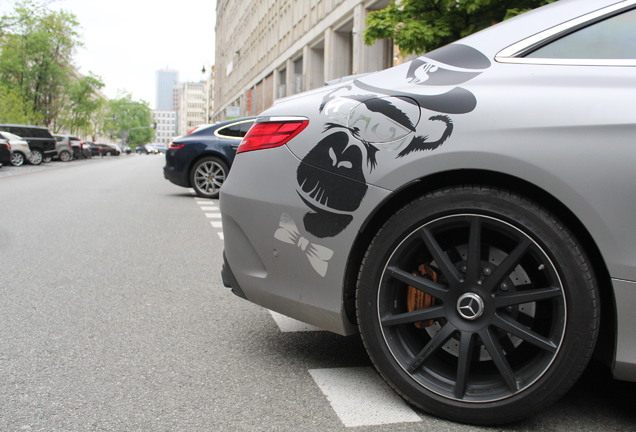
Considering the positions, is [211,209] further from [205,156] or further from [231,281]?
[231,281]

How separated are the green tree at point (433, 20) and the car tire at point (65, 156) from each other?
32410 mm

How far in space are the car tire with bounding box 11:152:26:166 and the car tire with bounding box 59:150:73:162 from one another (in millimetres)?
11375

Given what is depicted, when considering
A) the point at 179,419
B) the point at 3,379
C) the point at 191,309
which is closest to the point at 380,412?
the point at 179,419

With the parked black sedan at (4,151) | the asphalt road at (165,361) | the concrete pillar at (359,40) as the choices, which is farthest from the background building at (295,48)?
the asphalt road at (165,361)

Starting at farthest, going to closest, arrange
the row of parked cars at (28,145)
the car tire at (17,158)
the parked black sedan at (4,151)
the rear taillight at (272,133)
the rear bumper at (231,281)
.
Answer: the car tire at (17,158) < the row of parked cars at (28,145) < the parked black sedan at (4,151) < the rear bumper at (231,281) < the rear taillight at (272,133)

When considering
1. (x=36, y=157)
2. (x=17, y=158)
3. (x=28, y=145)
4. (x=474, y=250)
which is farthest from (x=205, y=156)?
(x=36, y=157)

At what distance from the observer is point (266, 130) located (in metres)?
2.76

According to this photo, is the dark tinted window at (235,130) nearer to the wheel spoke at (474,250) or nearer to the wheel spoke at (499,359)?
the wheel spoke at (474,250)

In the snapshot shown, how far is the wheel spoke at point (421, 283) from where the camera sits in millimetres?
2297

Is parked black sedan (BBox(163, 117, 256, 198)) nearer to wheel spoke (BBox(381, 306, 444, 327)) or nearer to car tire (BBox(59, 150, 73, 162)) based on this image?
wheel spoke (BBox(381, 306, 444, 327))

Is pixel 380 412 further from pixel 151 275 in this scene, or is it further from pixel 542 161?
pixel 151 275

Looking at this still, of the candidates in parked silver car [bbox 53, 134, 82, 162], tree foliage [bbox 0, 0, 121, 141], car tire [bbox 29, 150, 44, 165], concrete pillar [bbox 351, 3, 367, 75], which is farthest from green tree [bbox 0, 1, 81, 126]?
concrete pillar [bbox 351, 3, 367, 75]

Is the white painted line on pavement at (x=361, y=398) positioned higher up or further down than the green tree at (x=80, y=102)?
further down

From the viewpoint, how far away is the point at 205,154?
37.9 feet
